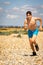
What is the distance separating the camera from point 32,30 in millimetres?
10305

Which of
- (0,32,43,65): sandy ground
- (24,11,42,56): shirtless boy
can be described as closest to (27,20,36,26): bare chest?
(24,11,42,56): shirtless boy

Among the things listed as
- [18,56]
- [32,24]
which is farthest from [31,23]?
[18,56]

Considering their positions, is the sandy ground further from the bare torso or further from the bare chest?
the bare chest

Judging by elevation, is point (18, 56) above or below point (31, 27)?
below

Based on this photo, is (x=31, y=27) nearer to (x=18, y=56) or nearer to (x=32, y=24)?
(x=32, y=24)

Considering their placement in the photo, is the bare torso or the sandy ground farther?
the bare torso

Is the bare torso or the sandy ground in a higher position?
the bare torso

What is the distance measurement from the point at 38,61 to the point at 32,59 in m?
0.58

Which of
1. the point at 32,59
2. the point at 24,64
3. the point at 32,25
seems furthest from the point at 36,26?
the point at 24,64

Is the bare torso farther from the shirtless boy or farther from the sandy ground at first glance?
the sandy ground

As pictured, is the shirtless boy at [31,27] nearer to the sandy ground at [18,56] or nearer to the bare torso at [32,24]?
the bare torso at [32,24]

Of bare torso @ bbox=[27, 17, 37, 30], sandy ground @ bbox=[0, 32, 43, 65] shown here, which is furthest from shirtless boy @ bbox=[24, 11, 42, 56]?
sandy ground @ bbox=[0, 32, 43, 65]

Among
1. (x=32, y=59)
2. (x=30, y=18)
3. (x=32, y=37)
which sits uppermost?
(x=30, y=18)

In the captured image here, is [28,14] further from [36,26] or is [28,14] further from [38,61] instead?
[38,61]
